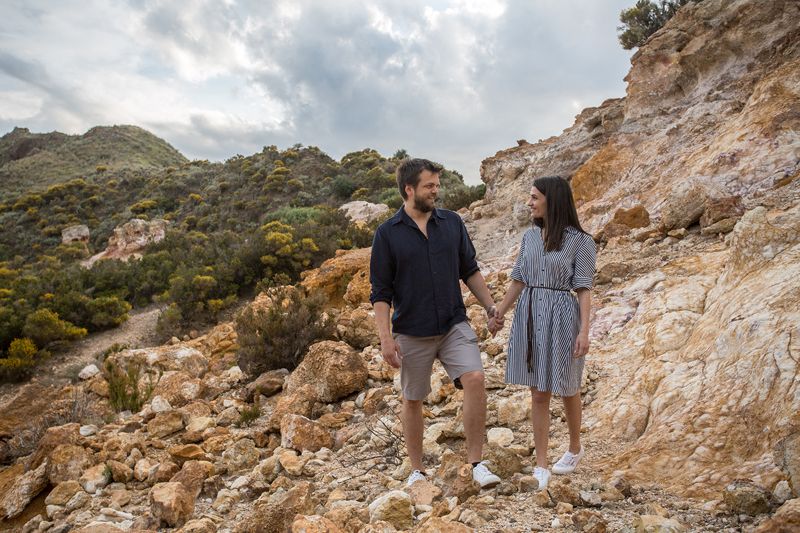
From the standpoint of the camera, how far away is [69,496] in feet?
13.1

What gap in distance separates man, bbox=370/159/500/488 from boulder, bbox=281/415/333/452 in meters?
1.24

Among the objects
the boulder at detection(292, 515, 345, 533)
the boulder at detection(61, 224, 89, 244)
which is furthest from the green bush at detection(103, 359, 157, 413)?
the boulder at detection(61, 224, 89, 244)

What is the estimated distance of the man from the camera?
10.3 ft

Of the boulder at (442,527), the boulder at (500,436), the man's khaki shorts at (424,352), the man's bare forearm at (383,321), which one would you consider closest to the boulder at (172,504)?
the man's khaki shorts at (424,352)

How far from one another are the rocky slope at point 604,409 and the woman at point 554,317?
13.0 inches

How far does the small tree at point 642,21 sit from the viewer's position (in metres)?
13.7

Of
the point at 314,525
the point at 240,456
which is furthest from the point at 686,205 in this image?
the point at 314,525

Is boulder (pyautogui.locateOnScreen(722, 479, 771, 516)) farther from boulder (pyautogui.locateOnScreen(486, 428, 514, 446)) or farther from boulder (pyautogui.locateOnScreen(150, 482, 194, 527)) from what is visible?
boulder (pyautogui.locateOnScreen(150, 482, 194, 527))

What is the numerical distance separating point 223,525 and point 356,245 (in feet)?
36.0

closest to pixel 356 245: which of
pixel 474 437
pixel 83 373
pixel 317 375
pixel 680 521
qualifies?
pixel 83 373

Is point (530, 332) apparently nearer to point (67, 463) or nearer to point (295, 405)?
point (295, 405)

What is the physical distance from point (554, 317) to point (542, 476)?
837mm

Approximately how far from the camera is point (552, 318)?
302 cm

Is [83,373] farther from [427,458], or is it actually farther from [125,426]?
[427,458]
